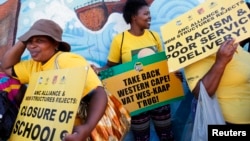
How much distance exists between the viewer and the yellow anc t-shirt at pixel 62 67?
2152 mm

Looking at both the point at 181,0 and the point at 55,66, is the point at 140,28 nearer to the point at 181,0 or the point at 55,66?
the point at 181,0

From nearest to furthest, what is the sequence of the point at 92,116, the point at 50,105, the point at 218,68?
the point at 92,116 → the point at 50,105 → the point at 218,68

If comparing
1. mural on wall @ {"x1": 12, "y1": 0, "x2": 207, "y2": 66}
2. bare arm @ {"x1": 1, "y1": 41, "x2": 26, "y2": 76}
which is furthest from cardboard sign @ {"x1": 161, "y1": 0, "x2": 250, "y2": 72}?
mural on wall @ {"x1": 12, "y1": 0, "x2": 207, "y2": 66}

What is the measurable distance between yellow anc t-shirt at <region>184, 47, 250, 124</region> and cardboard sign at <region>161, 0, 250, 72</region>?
14cm

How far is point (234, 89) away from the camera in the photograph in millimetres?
2572

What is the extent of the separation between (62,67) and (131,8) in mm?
1769

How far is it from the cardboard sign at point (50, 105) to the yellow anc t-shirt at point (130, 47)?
135 centimetres

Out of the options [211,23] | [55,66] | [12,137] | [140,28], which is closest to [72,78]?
[55,66]

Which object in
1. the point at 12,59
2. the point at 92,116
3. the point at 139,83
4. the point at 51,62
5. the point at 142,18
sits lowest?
the point at 92,116

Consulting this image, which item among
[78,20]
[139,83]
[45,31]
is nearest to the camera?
[45,31]

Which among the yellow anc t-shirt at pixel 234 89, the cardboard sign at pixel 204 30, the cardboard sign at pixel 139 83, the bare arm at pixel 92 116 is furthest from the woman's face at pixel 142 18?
the bare arm at pixel 92 116

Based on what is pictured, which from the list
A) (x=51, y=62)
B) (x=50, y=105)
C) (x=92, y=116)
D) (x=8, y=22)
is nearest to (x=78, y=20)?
(x=8, y=22)

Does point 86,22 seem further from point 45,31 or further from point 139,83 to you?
point 45,31

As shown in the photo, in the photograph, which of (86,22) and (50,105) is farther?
(86,22)
